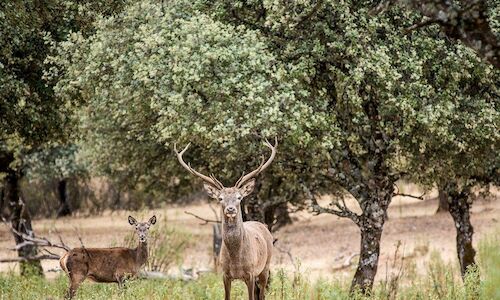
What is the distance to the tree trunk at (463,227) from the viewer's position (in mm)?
21844

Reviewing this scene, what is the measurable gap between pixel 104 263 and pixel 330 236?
24351mm

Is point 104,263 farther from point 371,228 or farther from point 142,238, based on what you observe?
point 371,228

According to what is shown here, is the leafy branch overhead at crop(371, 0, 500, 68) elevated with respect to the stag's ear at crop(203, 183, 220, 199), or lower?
elevated

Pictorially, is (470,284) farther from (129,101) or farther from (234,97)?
(129,101)

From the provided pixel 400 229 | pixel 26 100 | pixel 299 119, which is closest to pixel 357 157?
pixel 299 119

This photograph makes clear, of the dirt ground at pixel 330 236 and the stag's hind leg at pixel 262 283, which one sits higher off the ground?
the dirt ground at pixel 330 236

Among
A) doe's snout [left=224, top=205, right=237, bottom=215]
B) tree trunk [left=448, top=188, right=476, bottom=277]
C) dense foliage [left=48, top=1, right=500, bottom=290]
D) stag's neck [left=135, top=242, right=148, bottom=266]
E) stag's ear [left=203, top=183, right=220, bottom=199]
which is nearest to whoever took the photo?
doe's snout [left=224, top=205, right=237, bottom=215]

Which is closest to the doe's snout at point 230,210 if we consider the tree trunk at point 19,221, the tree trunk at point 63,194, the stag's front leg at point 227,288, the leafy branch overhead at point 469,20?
the stag's front leg at point 227,288

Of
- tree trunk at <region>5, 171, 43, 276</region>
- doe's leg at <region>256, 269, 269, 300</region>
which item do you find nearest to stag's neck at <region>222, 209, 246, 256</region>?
doe's leg at <region>256, 269, 269, 300</region>

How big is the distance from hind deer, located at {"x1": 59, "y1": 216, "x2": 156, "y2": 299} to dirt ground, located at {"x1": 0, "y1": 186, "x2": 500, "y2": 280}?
1045 cm

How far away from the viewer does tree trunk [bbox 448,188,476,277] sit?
21844 millimetres

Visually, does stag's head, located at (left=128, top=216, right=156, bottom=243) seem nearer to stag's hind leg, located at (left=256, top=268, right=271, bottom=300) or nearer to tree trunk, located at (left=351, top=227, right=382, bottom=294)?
stag's hind leg, located at (left=256, top=268, right=271, bottom=300)

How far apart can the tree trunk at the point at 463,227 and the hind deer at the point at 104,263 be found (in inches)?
326

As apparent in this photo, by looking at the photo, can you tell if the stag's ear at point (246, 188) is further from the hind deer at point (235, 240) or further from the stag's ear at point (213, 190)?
the stag's ear at point (213, 190)
